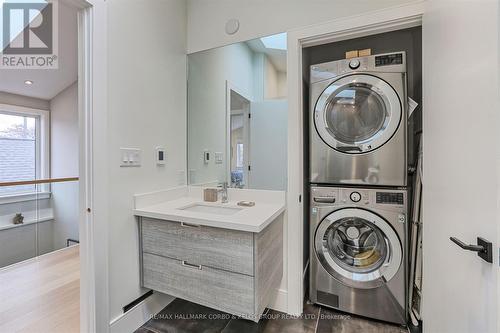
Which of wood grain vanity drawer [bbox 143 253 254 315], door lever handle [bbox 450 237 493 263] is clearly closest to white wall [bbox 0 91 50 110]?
wood grain vanity drawer [bbox 143 253 254 315]

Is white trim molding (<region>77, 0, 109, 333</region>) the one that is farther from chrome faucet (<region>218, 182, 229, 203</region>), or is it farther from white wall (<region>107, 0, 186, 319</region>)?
chrome faucet (<region>218, 182, 229, 203</region>)

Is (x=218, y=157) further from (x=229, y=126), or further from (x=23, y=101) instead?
(x=23, y=101)

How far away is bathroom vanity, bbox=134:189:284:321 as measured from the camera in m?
1.29

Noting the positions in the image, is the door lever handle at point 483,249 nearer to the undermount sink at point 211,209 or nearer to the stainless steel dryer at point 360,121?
the stainless steel dryer at point 360,121

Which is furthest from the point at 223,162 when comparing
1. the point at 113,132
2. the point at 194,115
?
the point at 113,132

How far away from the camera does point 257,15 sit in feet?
6.00

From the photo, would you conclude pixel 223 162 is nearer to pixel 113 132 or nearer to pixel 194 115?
pixel 194 115

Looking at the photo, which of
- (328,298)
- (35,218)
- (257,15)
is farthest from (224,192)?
(35,218)

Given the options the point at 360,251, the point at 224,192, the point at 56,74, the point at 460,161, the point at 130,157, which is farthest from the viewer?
the point at 56,74

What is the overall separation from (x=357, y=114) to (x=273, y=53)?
32.2 inches

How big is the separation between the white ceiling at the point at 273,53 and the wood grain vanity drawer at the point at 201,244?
1.32 metres

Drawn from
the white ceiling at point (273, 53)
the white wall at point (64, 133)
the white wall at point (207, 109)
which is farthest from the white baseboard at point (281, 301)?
the white wall at point (64, 133)

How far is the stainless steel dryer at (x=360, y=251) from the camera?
1.59 meters

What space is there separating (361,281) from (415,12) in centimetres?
183
